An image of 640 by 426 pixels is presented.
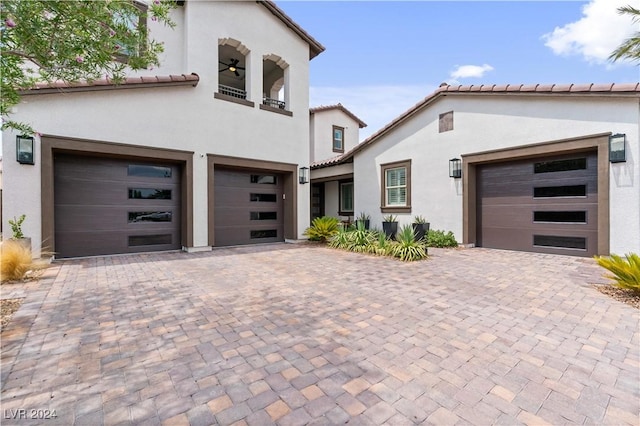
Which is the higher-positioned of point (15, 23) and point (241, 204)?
point (15, 23)

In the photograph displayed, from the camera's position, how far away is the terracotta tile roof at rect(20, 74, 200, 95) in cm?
615

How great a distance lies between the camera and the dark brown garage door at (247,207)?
9.29m

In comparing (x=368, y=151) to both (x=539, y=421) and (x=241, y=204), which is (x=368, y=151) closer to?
(x=241, y=204)

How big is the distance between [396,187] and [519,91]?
4.55 meters

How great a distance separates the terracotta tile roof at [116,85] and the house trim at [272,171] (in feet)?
6.88

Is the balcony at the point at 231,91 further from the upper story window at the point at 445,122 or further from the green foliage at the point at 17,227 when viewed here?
the upper story window at the point at 445,122

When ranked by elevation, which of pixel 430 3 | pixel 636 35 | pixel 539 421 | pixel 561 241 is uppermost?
pixel 430 3

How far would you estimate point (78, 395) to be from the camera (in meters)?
2.09

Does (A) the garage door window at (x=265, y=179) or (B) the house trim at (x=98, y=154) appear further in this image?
(A) the garage door window at (x=265, y=179)

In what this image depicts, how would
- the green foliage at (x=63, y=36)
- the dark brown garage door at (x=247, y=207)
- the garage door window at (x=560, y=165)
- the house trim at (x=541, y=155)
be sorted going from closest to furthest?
the green foliage at (x=63, y=36) → the house trim at (x=541, y=155) → the garage door window at (x=560, y=165) → the dark brown garage door at (x=247, y=207)

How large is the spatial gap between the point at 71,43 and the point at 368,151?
9.68m

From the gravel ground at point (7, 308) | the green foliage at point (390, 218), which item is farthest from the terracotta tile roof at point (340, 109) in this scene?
the gravel ground at point (7, 308)

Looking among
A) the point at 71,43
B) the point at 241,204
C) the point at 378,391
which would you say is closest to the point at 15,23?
the point at 71,43

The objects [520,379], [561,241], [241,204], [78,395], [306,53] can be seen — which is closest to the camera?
[78,395]
